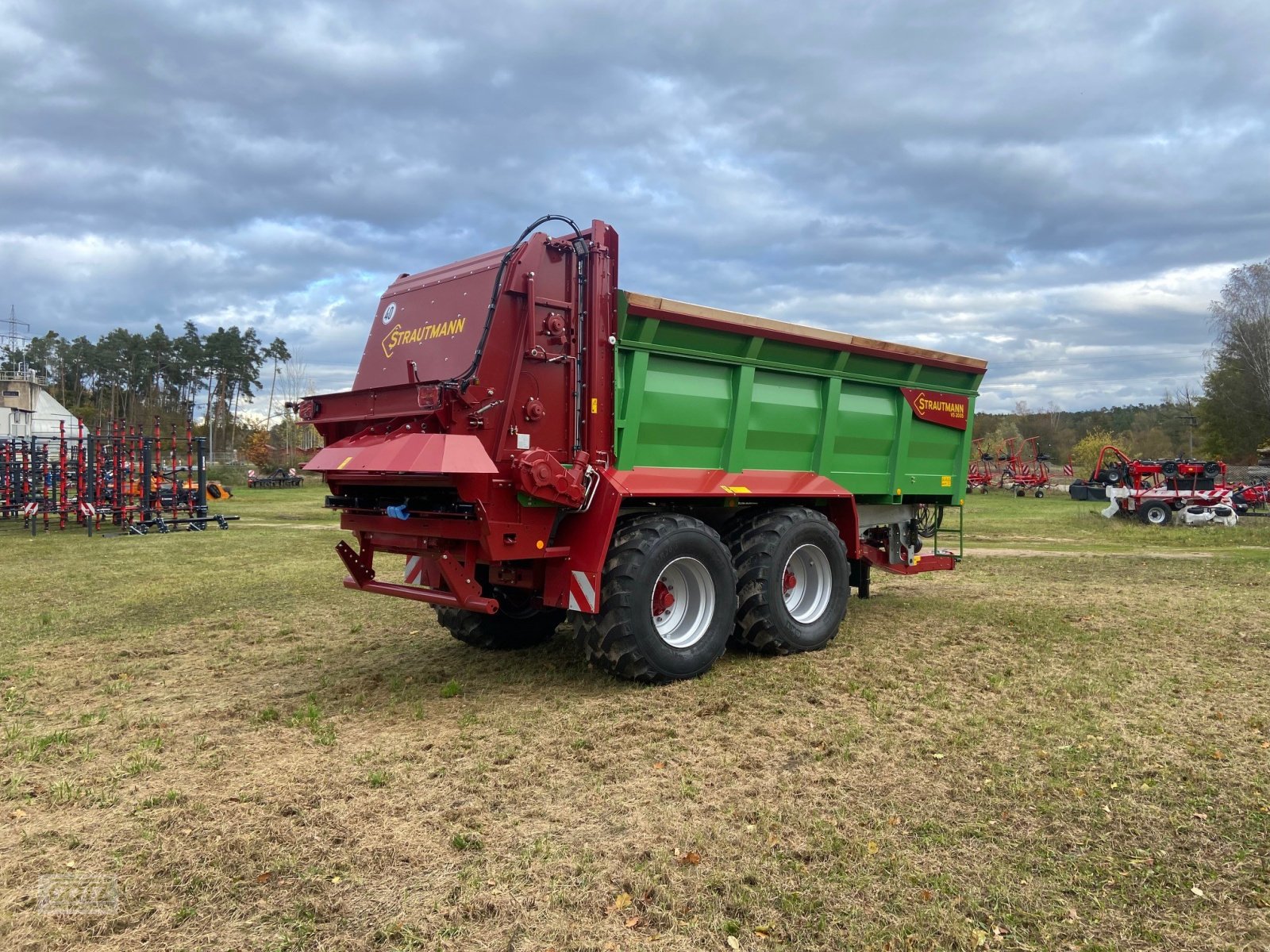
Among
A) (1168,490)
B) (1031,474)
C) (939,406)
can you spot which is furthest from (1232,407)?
(939,406)

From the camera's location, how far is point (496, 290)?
5.63 metres

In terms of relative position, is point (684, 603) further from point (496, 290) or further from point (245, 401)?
point (245, 401)

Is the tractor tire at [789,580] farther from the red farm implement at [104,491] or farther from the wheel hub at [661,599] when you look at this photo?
the red farm implement at [104,491]

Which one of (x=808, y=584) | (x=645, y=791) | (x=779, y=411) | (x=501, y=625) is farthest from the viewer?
(x=808, y=584)

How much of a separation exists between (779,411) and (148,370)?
6786 cm

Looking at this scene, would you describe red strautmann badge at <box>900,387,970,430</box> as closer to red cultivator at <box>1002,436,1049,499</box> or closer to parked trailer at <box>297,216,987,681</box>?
parked trailer at <box>297,216,987,681</box>

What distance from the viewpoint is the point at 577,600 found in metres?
5.79

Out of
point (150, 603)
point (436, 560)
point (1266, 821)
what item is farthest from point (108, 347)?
point (1266, 821)

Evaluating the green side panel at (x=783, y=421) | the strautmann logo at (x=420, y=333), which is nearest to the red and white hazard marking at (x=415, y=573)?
the strautmann logo at (x=420, y=333)

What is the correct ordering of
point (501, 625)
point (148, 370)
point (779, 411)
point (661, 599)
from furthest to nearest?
point (148, 370), point (501, 625), point (779, 411), point (661, 599)

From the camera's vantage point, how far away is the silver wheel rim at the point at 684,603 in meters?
6.25

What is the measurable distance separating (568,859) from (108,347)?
234 ft

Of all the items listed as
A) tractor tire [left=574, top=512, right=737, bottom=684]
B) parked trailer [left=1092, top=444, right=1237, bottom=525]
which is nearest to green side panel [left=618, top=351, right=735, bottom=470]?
tractor tire [left=574, top=512, right=737, bottom=684]

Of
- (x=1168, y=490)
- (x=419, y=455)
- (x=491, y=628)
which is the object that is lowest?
(x=491, y=628)
